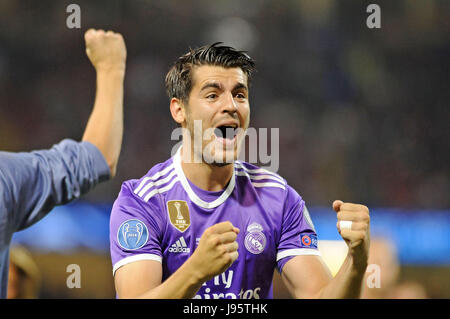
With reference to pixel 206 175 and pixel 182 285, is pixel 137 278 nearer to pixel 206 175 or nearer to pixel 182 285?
pixel 182 285

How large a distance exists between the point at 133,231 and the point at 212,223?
444 mm

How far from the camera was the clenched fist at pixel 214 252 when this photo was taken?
7.24 feet

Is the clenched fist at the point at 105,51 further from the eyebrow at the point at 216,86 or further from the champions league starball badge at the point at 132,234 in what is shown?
the champions league starball badge at the point at 132,234

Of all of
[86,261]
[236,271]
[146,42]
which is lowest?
[86,261]

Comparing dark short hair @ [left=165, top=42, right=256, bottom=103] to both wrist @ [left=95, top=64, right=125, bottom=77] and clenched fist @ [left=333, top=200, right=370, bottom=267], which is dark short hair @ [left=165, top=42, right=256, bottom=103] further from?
clenched fist @ [left=333, top=200, right=370, bottom=267]

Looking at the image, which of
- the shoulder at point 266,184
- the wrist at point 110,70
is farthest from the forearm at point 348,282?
the wrist at point 110,70

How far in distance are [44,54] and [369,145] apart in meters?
3.89

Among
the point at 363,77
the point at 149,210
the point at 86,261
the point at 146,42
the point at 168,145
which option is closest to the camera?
the point at 149,210

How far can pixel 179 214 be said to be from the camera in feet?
9.16

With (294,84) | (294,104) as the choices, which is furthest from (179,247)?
(294,84)

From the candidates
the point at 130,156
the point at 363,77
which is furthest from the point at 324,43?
the point at 130,156

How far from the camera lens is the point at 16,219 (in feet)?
5.76

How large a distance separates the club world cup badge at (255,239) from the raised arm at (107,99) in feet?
3.18

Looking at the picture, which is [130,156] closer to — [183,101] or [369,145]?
[183,101]
